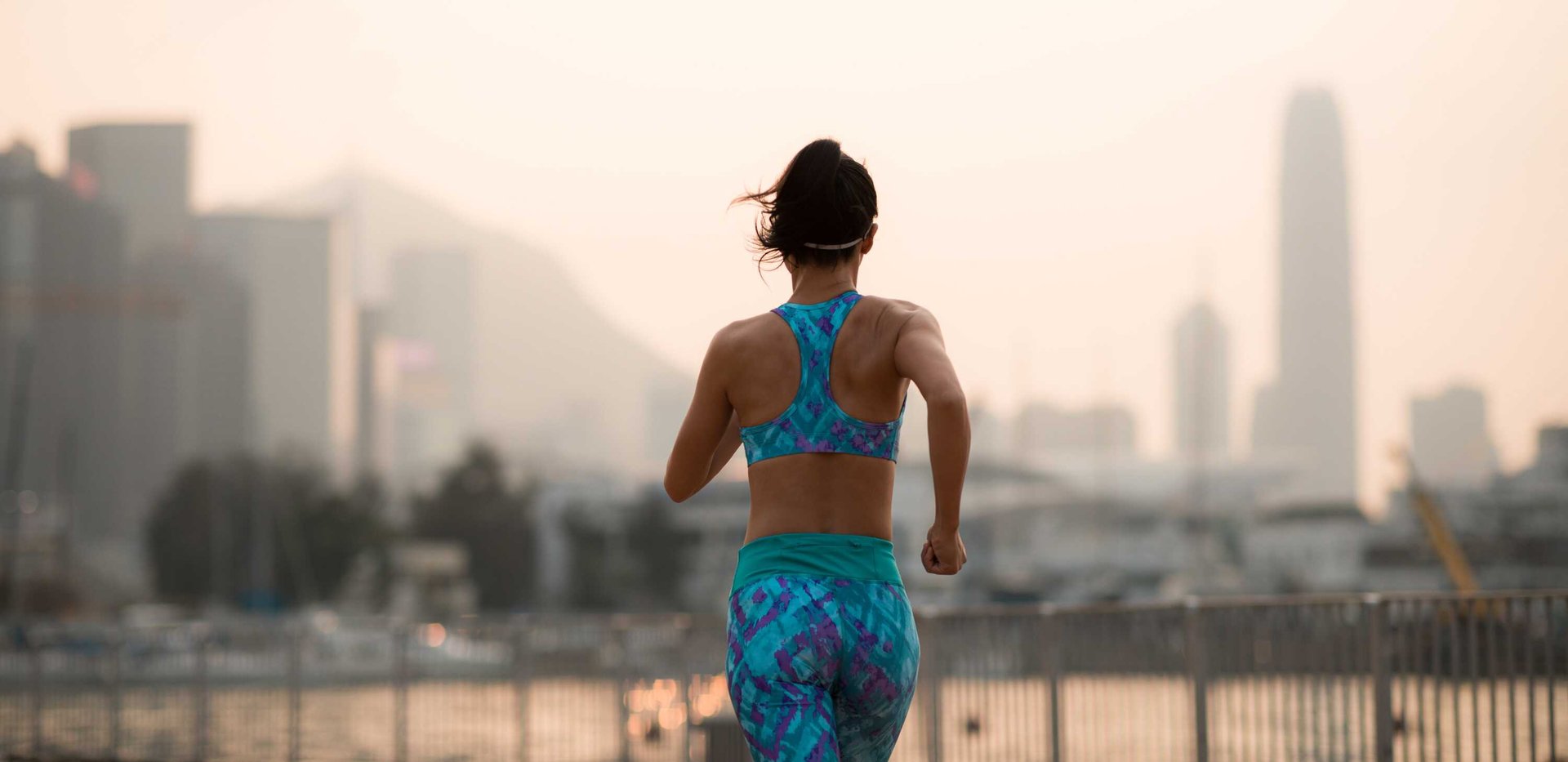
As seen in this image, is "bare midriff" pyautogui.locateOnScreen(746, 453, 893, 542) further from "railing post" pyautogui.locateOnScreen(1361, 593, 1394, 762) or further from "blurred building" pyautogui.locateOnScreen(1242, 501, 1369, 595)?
"blurred building" pyautogui.locateOnScreen(1242, 501, 1369, 595)

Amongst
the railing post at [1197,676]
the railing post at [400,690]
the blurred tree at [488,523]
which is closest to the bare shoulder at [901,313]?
the railing post at [1197,676]

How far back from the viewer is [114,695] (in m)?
15.9

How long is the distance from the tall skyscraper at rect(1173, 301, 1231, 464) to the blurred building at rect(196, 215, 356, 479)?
2385 inches

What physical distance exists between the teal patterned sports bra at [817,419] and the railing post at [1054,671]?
6.07 metres

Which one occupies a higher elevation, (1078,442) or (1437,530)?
(1078,442)

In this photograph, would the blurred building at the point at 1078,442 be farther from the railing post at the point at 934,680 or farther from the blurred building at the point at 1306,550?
the railing post at the point at 934,680

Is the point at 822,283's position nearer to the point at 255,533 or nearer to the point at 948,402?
the point at 948,402

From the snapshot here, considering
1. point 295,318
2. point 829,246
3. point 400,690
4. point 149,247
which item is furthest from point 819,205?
point 295,318

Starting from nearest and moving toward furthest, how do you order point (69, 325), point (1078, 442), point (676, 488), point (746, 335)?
point (746, 335) → point (676, 488) → point (1078, 442) → point (69, 325)

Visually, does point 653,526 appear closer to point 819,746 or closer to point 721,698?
point 721,698

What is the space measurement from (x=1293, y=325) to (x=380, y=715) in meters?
155

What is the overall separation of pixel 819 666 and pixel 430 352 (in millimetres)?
166292

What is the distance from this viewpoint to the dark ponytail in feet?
10.9

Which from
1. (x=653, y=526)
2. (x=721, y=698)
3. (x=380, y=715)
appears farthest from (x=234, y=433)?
(x=721, y=698)
